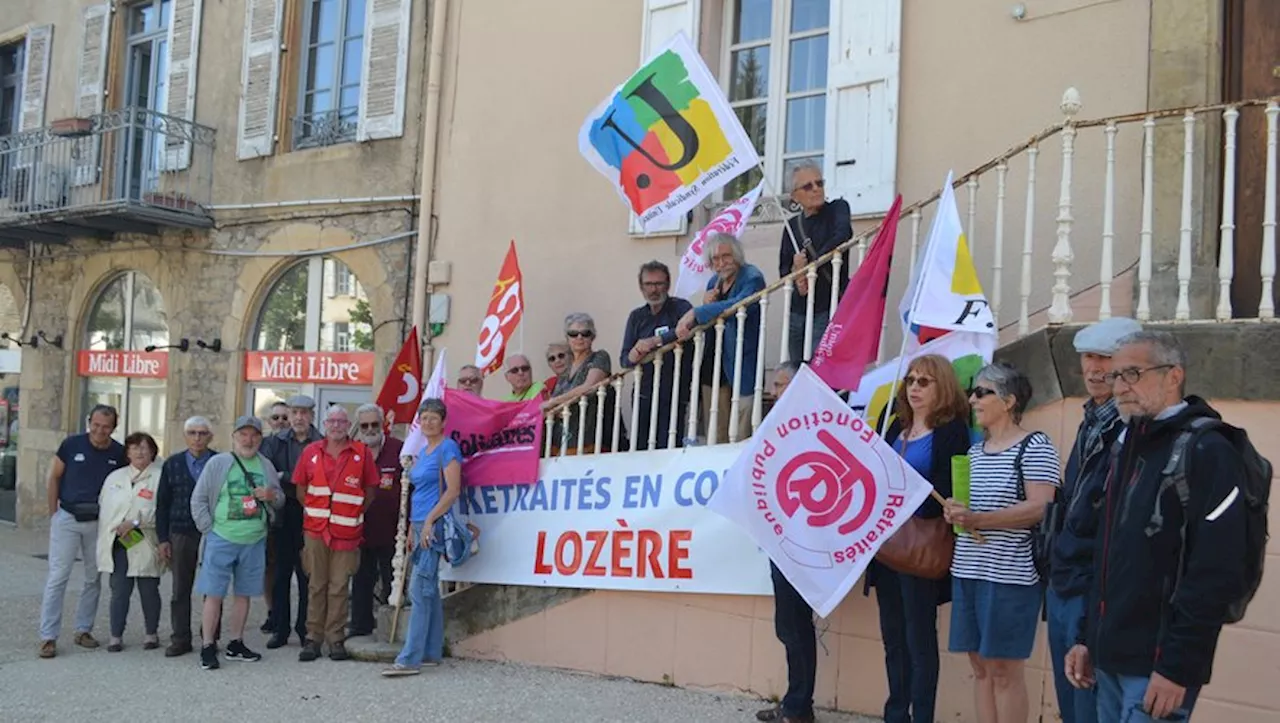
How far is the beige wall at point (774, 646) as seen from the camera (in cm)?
421

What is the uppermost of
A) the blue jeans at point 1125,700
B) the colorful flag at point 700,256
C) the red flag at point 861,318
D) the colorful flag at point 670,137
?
the colorful flag at point 670,137

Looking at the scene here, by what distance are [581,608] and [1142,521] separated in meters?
3.83

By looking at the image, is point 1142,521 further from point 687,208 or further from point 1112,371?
point 687,208

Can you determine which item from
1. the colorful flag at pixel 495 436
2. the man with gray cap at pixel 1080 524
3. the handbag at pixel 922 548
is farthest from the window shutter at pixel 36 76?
the man with gray cap at pixel 1080 524

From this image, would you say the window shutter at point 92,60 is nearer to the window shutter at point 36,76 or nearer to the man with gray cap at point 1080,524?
the window shutter at point 36,76

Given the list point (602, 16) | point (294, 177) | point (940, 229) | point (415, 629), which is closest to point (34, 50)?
point (294, 177)

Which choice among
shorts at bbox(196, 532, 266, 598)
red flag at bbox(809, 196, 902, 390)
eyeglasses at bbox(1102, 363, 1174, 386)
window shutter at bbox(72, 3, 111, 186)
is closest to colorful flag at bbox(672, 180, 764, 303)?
A: red flag at bbox(809, 196, 902, 390)

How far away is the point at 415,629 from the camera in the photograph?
624cm

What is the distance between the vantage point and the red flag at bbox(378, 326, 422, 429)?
8.27 m

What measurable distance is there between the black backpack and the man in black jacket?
1 cm

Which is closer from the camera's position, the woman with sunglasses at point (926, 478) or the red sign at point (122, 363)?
the woman with sunglasses at point (926, 478)

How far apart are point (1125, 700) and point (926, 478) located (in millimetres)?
1582

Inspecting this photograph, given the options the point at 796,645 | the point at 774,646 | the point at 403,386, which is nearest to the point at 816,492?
the point at 796,645

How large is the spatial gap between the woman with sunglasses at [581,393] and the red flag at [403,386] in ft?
5.37
